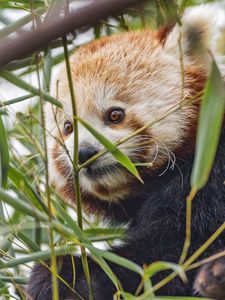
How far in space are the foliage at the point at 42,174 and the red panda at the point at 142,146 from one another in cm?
14

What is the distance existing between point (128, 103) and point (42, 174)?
2.45 ft

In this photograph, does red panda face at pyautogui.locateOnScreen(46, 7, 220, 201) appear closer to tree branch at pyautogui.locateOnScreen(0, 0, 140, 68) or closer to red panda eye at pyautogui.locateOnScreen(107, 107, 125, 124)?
red panda eye at pyautogui.locateOnScreen(107, 107, 125, 124)

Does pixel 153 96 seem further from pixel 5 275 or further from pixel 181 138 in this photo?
pixel 5 275

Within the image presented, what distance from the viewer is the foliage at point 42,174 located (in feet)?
5.54

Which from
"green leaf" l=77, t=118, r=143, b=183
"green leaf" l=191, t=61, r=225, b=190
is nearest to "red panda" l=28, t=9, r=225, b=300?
"green leaf" l=77, t=118, r=143, b=183

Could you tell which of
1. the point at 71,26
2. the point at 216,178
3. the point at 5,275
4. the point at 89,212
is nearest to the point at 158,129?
the point at 216,178

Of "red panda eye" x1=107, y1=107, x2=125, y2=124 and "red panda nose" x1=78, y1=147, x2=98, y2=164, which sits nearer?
"red panda nose" x1=78, y1=147, x2=98, y2=164

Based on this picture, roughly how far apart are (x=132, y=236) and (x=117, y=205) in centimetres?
44

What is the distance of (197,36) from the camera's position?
127 inches

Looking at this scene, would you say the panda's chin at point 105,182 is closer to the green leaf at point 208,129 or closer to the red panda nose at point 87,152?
the red panda nose at point 87,152

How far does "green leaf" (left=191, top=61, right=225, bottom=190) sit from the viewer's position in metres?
1.54

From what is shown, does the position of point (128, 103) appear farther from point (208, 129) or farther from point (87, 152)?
point (208, 129)

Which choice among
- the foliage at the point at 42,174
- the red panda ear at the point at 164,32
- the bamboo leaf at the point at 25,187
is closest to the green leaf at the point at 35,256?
the foliage at the point at 42,174

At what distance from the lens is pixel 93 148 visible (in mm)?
2740
